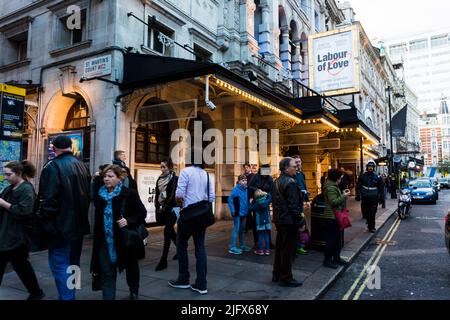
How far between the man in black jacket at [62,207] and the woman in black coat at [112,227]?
0.22m

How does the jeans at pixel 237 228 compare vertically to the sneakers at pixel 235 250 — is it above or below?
above

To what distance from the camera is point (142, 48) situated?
32.8 ft

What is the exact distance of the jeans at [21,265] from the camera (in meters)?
4.01

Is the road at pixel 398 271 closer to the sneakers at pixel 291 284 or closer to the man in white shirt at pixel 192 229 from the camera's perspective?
the sneakers at pixel 291 284

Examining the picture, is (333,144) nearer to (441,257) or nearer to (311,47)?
(311,47)

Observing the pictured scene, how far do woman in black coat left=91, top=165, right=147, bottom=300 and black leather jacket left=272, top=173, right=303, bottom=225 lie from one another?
2057mm

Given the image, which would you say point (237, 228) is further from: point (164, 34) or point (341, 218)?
point (164, 34)

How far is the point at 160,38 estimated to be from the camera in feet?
34.7

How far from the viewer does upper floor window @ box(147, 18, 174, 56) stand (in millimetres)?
10654

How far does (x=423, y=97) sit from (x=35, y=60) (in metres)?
129

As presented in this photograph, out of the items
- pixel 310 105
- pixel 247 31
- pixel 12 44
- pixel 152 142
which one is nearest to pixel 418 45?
pixel 247 31

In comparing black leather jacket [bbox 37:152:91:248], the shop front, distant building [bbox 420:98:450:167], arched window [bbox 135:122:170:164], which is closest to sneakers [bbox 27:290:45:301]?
black leather jacket [bbox 37:152:91:248]

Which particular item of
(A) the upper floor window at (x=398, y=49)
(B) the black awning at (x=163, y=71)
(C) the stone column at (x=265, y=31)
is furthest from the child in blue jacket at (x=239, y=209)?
(A) the upper floor window at (x=398, y=49)

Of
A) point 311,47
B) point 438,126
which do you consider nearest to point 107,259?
point 311,47
